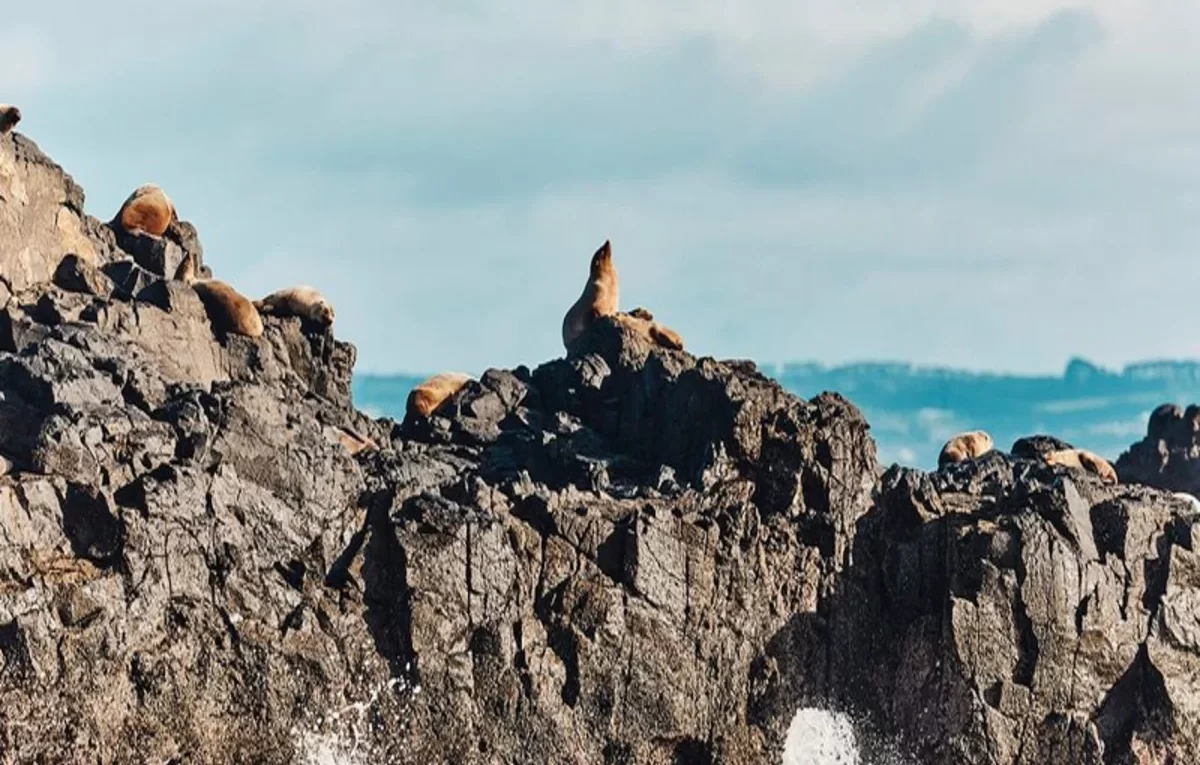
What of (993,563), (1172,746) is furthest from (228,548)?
(1172,746)

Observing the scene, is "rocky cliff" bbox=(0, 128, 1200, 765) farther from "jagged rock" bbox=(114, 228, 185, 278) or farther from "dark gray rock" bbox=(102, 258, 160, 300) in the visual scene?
"jagged rock" bbox=(114, 228, 185, 278)

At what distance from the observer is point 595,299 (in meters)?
70.9

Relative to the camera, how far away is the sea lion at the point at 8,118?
206 ft

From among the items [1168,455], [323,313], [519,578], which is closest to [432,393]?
[323,313]

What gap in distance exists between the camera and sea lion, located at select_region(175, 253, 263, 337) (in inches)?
2447

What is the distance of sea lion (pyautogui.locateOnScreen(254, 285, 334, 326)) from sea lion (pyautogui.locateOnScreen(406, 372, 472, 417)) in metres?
2.90

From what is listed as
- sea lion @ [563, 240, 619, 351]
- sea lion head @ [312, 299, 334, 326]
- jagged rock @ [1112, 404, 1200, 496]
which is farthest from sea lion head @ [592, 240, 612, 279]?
jagged rock @ [1112, 404, 1200, 496]

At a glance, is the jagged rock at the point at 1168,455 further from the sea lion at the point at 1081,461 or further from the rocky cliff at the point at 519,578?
the rocky cliff at the point at 519,578

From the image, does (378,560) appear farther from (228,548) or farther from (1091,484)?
(1091,484)

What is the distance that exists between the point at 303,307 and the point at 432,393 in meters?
3.93

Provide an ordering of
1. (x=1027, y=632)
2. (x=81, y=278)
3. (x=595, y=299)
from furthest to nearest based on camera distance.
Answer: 1. (x=595, y=299)
2. (x=81, y=278)
3. (x=1027, y=632)

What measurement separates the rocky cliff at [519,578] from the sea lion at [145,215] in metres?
4.49

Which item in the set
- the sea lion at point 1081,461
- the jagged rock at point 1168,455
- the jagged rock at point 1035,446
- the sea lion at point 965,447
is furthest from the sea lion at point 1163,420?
the jagged rock at point 1035,446

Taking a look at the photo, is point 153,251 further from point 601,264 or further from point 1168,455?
point 1168,455
